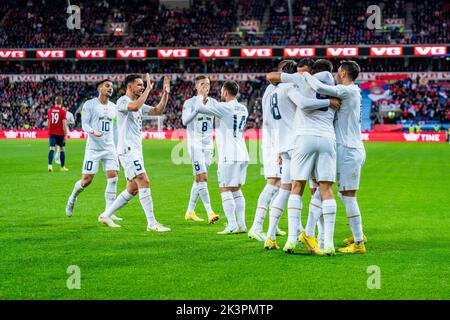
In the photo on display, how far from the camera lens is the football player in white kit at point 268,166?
9.95 meters

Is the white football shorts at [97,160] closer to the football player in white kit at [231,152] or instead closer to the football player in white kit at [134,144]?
the football player in white kit at [134,144]

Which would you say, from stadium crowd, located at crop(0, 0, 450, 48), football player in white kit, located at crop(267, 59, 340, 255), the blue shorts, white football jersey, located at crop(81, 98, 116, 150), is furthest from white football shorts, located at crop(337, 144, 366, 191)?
stadium crowd, located at crop(0, 0, 450, 48)

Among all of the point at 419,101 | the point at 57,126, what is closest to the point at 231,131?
the point at 57,126

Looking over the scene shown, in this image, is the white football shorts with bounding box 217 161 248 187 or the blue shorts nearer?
the white football shorts with bounding box 217 161 248 187

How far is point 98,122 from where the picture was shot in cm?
1277

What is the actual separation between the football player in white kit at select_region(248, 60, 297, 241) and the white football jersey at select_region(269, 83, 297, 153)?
0.40 feet

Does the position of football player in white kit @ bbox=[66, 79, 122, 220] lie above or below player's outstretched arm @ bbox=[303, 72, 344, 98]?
below

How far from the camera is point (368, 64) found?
61688 millimetres

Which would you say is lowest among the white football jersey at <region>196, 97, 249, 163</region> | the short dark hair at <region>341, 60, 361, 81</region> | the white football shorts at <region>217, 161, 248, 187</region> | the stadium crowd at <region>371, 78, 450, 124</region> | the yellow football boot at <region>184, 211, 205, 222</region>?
the yellow football boot at <region>184, 211, 205, 222</region>

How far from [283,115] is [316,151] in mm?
1094

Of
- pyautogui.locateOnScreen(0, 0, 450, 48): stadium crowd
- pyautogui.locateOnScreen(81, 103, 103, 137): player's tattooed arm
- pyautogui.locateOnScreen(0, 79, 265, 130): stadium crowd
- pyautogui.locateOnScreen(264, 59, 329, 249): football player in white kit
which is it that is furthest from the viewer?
pyautogui.locateOnScreen(0, 0, 450, 48): stadium crowd

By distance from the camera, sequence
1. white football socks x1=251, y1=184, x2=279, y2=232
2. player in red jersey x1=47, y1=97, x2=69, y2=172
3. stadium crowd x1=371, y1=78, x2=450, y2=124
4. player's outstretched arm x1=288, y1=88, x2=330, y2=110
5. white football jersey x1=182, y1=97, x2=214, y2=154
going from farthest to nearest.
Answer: stadium crowd x1=371, y1=78, x2=450, y2=124 → player in red jersey x1=47, y1=97, x2=69, y2=172 → white football jersey x1=182, y1=97, x2=214, y2=154 → white football socks x1=251, y1=184, x2=279, y2=232 → player's outstretched arm x1=288, y1=88, x2=330, y2=110

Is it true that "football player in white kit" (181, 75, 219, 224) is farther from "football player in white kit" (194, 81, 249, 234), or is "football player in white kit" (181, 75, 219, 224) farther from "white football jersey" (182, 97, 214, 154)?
"football player in white kit" (194, 81, 249, 234)

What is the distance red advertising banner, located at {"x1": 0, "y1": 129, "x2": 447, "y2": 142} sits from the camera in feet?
161
